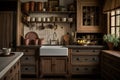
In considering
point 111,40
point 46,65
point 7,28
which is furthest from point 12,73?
point 111,40

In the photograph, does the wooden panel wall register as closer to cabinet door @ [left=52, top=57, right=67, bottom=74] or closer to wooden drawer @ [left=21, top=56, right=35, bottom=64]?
wooden drawer @ [left=21, top=56, right=35, bottom=64]

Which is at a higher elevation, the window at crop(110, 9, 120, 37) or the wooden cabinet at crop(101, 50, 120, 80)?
the window at crop(110, 9, 120, 37)

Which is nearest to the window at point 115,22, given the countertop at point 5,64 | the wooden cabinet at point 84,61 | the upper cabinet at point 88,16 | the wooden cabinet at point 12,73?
the upper cabinet at point 88,16

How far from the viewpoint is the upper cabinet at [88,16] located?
204 inches

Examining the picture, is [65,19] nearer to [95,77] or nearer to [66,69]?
[66,69]

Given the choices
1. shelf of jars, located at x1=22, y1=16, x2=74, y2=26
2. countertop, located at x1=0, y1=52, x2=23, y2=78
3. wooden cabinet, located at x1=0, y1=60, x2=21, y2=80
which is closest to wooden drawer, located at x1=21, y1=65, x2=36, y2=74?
shelf of jars, located at x1=22, y1=16, x2=74, y2=26

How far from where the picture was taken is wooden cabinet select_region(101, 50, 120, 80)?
3.62 m

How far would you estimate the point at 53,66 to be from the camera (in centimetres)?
482

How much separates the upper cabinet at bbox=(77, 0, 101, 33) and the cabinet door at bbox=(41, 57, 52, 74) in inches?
45.5

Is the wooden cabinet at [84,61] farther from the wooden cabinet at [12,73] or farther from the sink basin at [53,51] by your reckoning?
the wooden cabinet at [12,73]

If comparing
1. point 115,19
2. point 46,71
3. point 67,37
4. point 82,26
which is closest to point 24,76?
point 46,71

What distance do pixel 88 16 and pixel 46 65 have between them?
1.72 meters

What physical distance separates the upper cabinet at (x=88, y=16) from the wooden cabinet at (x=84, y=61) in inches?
24.6

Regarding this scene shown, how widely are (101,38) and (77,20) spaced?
86cm
